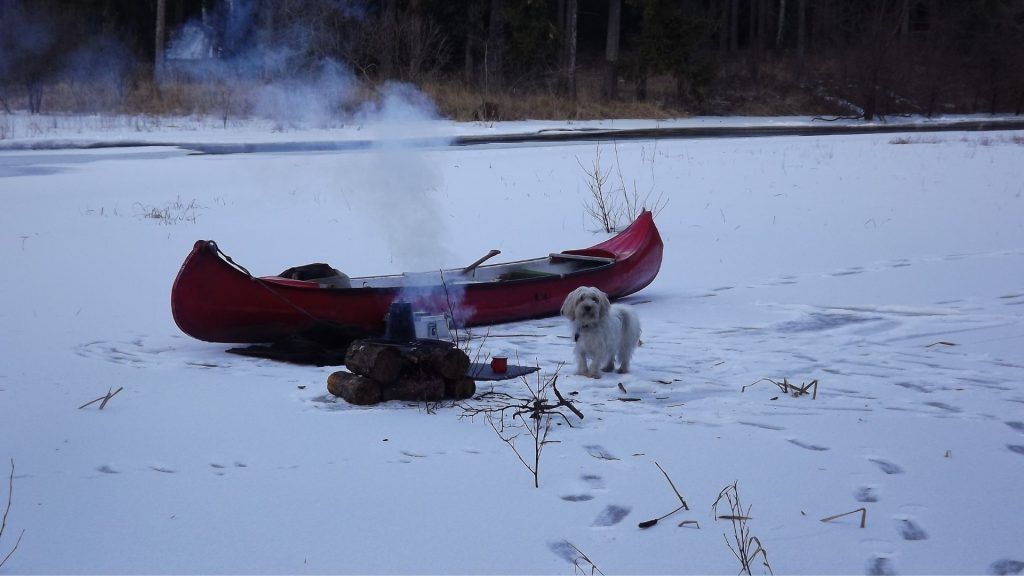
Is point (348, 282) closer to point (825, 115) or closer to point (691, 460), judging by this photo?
point (691, 460)

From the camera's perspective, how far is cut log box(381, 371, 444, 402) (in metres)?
6.01

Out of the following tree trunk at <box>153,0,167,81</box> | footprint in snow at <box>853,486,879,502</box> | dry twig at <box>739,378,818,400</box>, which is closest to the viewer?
footprint in snow at <box>853,486,879,502</box>

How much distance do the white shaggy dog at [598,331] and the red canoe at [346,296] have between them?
147 centimetres

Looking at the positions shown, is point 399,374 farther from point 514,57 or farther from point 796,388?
point 514,57

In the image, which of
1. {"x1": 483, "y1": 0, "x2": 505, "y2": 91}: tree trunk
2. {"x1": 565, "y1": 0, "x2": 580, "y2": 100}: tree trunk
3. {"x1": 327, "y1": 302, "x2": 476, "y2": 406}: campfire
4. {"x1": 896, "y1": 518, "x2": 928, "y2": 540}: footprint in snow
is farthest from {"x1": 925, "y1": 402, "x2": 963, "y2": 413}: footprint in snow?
{"x1": 565, "y1": 0, "x2": 580, "y2": 100}: tree trunk

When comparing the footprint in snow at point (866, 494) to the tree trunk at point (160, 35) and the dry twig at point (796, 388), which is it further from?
the tree trunk at point (160, 35)

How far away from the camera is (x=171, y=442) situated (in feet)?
17.3

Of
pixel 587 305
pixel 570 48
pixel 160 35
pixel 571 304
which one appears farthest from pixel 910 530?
pixel 570 48

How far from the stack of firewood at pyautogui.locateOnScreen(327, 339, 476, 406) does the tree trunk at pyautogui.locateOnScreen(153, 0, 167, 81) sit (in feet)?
39.1

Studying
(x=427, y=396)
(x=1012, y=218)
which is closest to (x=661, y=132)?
(x=1012, y=218)

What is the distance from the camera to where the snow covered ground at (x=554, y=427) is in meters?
4.16

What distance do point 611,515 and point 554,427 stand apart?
1176 millimetres

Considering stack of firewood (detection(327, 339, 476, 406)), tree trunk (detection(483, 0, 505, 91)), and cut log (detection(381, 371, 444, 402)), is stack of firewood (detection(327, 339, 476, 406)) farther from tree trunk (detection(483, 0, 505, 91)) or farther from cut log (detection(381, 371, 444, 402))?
tree trunk (detection(483, 0, 505, 91))

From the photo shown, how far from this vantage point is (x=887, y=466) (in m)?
4.93
